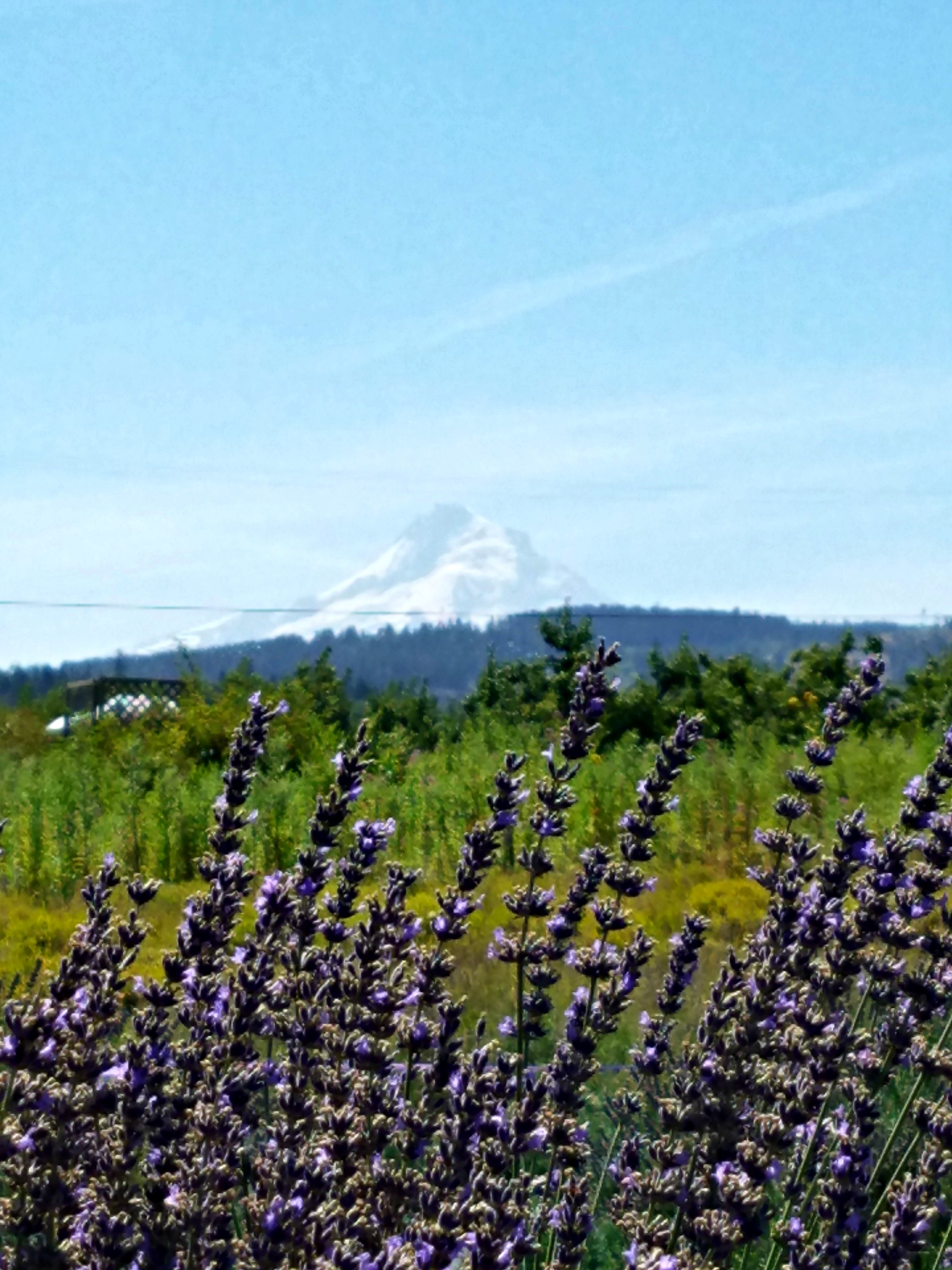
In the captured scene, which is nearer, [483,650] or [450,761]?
[450,761]

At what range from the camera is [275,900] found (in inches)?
137

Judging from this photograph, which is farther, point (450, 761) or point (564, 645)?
point (564, 645)

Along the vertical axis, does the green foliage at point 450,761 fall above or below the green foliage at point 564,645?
below

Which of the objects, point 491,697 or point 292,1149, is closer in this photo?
point 292,1149

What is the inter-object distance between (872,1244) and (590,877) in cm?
121

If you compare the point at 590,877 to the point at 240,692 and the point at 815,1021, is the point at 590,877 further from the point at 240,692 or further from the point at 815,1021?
the point at 240,692

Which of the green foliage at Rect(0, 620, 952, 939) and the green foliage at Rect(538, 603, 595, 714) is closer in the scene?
the green foliage at Rect(0, 620, 952, 939)

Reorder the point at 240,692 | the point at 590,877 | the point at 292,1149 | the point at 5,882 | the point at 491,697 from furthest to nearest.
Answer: the point at 491,697
the point at 240,692
the point at 5,882
the point at 590,877
the point at 292,1149

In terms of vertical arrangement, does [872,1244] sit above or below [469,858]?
below

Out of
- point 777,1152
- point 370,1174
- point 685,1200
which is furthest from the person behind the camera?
point 777,1152

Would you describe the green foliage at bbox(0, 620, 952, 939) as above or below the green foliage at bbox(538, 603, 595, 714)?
below

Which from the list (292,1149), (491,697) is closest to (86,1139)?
(292,1149)

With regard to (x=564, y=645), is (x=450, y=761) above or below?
below

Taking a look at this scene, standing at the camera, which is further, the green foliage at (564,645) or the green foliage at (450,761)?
the green foliage at (564,645)
